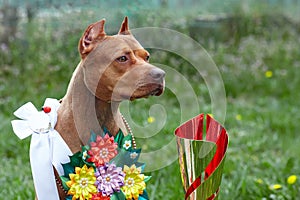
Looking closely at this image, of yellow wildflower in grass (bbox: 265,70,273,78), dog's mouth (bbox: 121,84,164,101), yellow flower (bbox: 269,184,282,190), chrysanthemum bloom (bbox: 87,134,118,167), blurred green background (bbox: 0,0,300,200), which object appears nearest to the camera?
dog's mouth (bbox: 121,84,164,101)

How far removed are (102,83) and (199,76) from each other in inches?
134

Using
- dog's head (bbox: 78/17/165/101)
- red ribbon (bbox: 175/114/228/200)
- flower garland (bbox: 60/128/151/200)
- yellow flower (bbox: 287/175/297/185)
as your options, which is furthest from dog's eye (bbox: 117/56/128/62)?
yellow flower (bbox: 287/175/297/185)

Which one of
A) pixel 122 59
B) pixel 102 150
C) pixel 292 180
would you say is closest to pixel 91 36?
pixel 122 59

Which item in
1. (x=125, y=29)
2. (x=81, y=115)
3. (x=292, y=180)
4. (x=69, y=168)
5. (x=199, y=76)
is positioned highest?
(x=125, y=29)

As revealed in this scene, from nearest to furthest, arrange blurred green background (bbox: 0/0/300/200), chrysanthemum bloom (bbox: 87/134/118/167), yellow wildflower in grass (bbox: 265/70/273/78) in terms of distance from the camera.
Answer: chrysanthemum bloom (bbox: 87/134/118/167) → blurred green background (bbox: 0/0/300/200) → yellow wildflower in grass (bbox: 265/70/273/78)

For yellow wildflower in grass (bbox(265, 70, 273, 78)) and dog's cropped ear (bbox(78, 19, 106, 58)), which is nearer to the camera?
dog's cropped ear (bbox(78, 19, 106, 58))

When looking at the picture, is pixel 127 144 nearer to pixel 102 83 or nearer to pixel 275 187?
pixel 102 83

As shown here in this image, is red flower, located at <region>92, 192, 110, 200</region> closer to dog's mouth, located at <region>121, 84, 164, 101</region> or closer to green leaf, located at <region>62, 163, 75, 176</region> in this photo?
green leaf, located at <region>62, 163, 75, 176</region>

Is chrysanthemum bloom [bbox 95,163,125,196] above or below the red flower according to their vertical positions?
above

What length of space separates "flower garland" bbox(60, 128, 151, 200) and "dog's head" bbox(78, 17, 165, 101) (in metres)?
0.16

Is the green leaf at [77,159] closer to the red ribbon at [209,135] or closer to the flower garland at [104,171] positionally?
the flower garland at [104,171]

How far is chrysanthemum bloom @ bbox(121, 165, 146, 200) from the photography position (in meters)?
1.77

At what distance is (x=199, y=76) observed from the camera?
16.5 feet

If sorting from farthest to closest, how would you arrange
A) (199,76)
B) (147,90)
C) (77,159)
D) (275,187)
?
(199,76)
(275,187)
(77,159)
(147,90)
